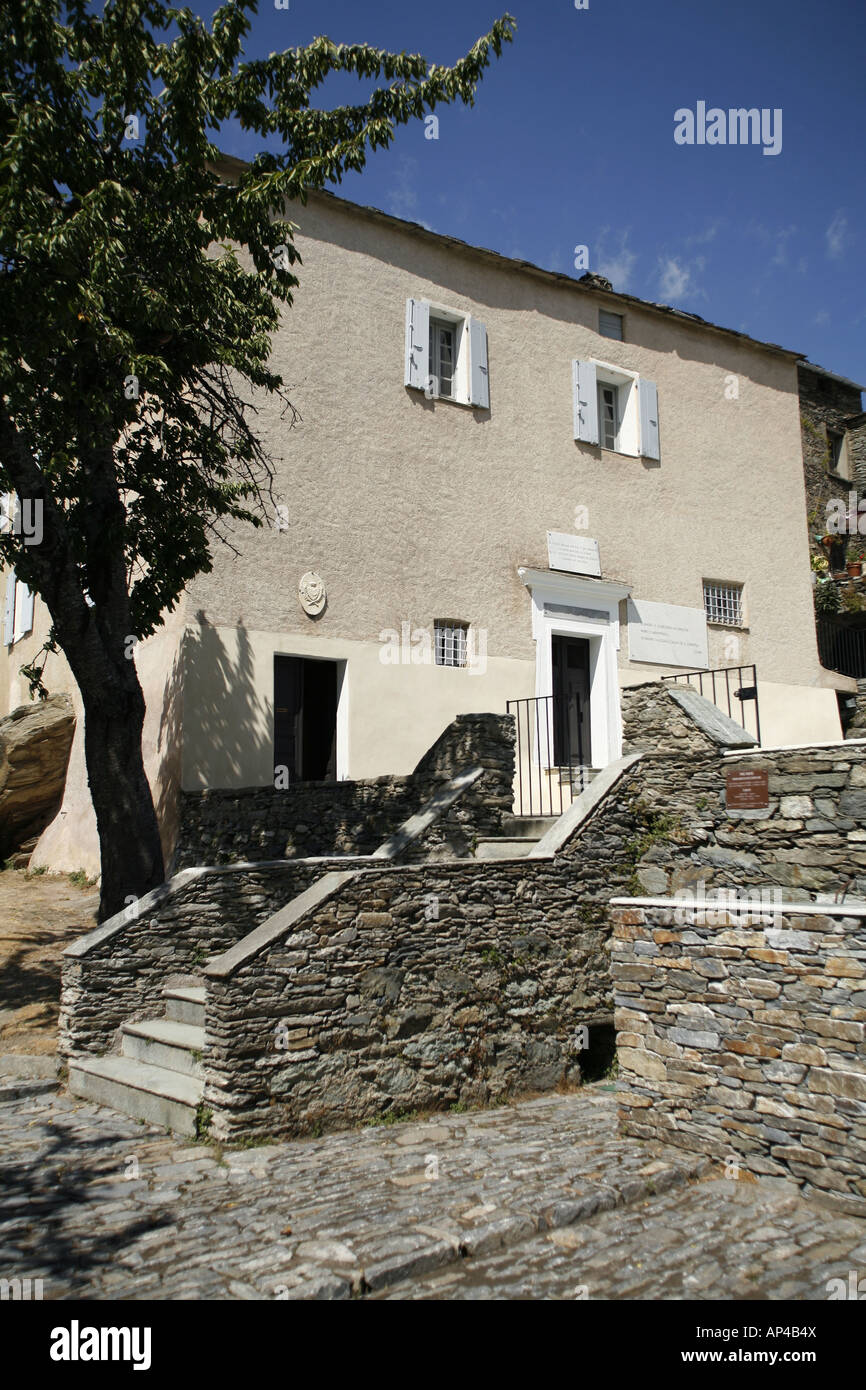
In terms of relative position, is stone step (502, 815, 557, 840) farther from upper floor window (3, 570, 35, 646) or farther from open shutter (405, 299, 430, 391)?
upper floor window (3, 570, 35, 646)

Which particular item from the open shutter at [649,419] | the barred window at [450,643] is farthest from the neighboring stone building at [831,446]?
the barred window at [450,643]

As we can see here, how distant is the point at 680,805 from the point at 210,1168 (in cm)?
575

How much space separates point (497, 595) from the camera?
14.3m

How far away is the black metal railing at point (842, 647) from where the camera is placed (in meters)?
18.6

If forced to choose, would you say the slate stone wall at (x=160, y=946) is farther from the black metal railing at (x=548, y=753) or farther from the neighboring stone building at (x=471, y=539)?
the black metal railing at (x=548, y=753)

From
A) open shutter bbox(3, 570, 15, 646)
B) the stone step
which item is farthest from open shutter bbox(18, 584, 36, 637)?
the stone step

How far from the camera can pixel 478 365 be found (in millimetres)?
14734

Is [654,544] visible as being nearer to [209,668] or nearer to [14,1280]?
[209,668]

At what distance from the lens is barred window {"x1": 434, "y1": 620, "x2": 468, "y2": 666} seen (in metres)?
13.7

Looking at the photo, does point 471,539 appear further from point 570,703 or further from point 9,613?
point 9,613

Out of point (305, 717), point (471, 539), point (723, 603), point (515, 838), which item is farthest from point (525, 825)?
point (723, 603)

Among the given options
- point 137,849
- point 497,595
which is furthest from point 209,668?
point 497,595

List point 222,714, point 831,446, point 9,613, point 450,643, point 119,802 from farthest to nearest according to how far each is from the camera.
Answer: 1. point 831,446
2. point 9,613
3. point 450,643
4. point 222,714
5. point 119,802

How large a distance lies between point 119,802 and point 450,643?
19.8 feet
